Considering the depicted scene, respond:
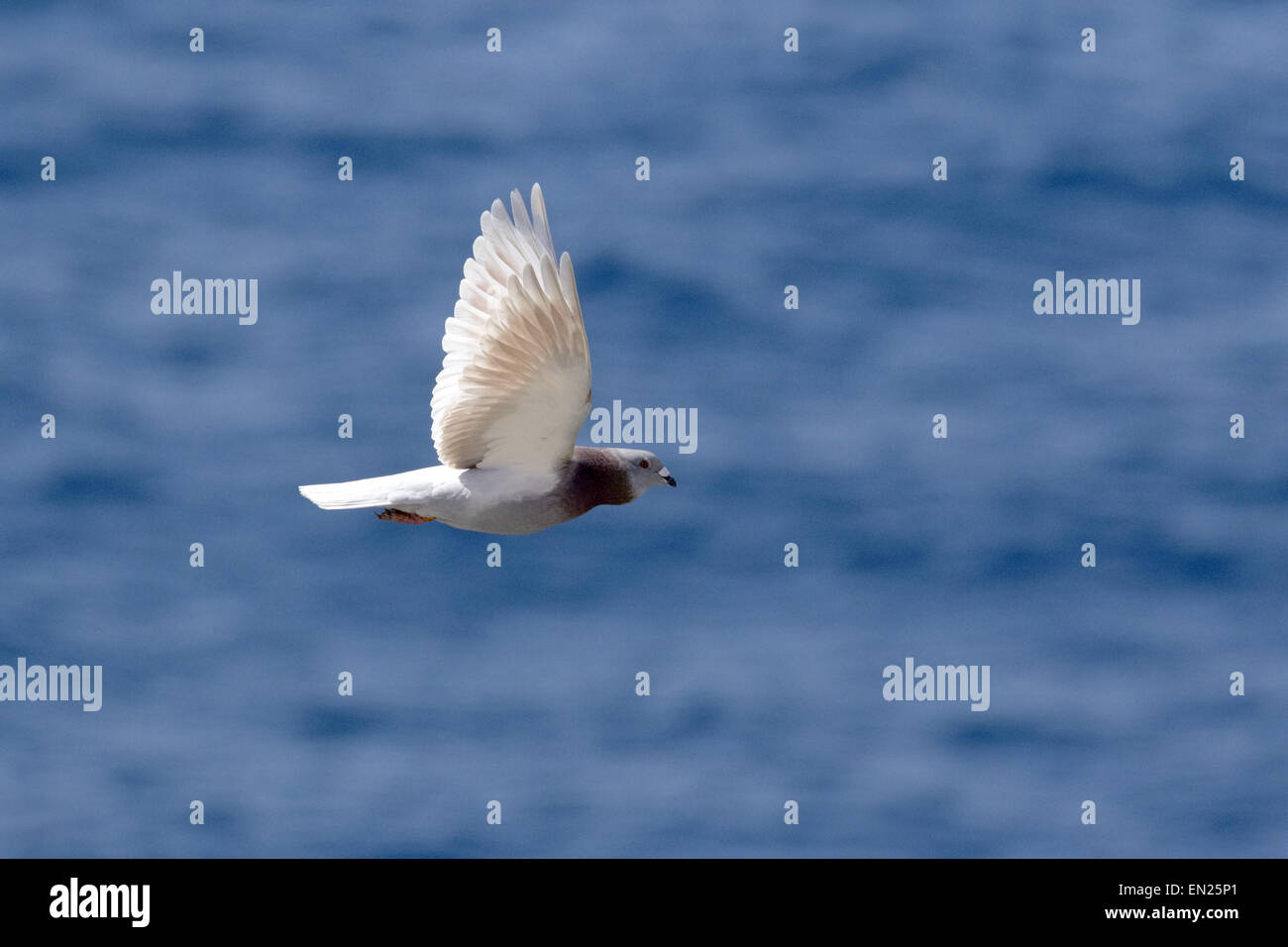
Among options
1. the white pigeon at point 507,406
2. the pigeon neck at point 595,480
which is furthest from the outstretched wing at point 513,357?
the pigeon neck at point 595,480

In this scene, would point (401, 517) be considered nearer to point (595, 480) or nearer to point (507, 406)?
point (507, 406)

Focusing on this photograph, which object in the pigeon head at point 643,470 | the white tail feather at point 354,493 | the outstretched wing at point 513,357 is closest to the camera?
the outstretched wing at point 513,357

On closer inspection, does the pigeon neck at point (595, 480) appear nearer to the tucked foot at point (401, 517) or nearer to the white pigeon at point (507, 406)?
the white pigeon at point (507, 406)

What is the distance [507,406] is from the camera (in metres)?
15.8

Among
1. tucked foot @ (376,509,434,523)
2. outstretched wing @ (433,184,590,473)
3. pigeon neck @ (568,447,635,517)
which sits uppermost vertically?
outstretched wing @ (433,184,590,473)

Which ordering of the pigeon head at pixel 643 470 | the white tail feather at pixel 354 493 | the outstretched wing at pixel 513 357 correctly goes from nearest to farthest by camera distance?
the outstretched wing at pixel 513 357
the white tail feather at pixel 354 493
the pigeon head at pixel 643 470

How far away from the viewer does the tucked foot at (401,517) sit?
15.9m

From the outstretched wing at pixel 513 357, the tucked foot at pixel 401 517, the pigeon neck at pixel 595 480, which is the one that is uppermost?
the outstretched wing at pixel 513 357

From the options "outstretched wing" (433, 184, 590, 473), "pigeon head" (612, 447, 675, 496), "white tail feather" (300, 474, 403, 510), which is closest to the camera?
"outstretched wing" (433, 184, 590, 473)

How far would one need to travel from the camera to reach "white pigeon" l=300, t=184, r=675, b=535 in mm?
15141

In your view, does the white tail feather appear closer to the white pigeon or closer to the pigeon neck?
the white pigeon

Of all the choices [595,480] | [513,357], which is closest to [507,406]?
[513,357]

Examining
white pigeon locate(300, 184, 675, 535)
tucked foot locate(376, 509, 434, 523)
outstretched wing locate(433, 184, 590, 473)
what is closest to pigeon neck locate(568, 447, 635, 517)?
white pigeon locate(300, 184, 675, 535)
